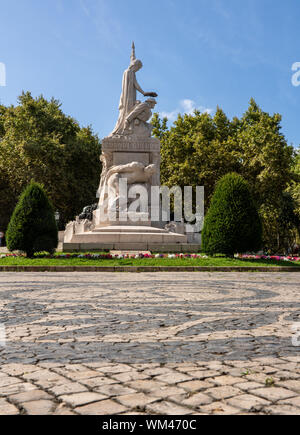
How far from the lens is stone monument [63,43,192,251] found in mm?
19594

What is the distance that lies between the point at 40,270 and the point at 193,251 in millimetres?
7888

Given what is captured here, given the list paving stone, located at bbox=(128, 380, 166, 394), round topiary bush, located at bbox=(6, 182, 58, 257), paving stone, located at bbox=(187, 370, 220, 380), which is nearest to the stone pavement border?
round topiary bush, located at bbox=(6, 182, 58, 257)

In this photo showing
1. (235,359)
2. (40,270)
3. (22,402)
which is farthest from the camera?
(40,270)

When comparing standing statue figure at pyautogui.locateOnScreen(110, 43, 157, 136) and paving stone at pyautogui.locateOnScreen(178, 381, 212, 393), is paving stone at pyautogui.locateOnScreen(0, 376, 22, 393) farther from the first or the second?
standing statue figure at pyautogui.locateOnScreen(110, 43, 157, 136)

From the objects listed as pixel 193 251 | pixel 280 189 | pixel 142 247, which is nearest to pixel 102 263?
pixel 142 247

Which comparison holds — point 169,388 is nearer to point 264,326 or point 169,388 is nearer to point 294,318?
point 264,326

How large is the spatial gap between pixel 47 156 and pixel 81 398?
126 ft

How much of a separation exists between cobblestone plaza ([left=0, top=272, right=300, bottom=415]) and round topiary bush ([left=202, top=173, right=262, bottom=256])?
8.76 meters

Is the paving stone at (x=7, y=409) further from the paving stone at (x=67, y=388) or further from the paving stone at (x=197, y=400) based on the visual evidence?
the paving stone at (x=197, y=400)

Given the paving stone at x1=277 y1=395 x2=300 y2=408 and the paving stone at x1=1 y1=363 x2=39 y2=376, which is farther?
the paving stone at x1=1 y1=363 x2=39 y2=376

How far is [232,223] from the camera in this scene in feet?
52.8

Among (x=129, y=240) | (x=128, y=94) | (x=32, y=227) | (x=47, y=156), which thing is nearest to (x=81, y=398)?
(x=32, y=227)

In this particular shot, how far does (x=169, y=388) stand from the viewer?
290cm

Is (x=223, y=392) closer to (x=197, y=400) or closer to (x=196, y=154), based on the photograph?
(x=197, y=400)
